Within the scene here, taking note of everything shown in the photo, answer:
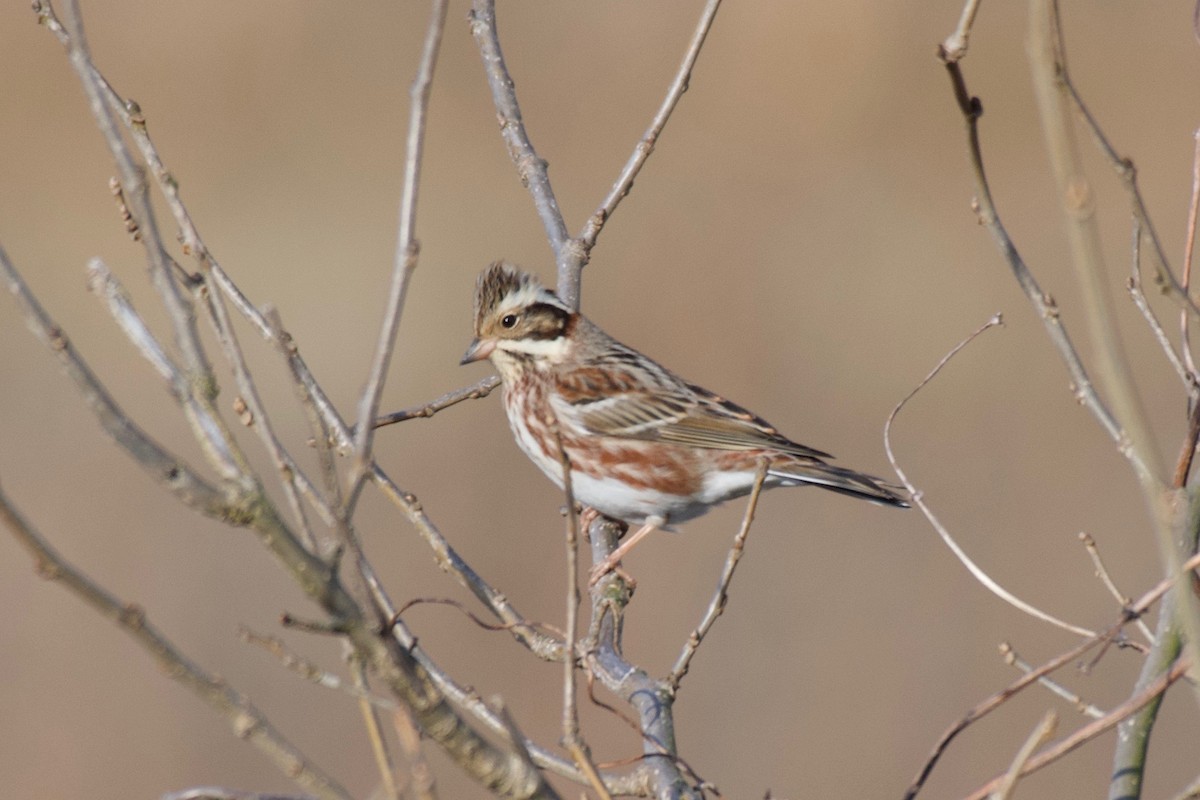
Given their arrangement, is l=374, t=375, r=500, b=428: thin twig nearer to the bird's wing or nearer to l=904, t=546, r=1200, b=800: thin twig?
the bird's wing

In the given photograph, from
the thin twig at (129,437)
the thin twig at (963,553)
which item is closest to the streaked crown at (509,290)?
the thin twig at (963,553)

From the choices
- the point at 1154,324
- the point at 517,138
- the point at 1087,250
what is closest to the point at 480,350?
the point at 517,138

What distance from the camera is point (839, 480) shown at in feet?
18.9

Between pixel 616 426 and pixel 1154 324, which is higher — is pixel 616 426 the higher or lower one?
the higher one

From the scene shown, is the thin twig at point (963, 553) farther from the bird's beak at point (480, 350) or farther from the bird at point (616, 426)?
the bird's beak at point (480, 350)

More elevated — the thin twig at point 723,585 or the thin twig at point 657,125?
the thin twig at point 657,125

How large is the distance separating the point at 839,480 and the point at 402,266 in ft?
12.0

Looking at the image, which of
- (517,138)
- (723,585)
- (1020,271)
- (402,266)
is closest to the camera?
(402,266)

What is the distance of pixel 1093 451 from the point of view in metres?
11.8

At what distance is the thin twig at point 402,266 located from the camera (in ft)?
7.61

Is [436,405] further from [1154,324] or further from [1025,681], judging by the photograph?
[1025,681]

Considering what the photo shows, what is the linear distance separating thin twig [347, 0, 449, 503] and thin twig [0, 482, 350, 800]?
343 millimetres

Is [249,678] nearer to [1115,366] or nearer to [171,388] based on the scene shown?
[171,388]

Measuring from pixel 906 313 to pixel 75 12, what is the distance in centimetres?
1097
